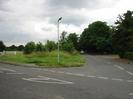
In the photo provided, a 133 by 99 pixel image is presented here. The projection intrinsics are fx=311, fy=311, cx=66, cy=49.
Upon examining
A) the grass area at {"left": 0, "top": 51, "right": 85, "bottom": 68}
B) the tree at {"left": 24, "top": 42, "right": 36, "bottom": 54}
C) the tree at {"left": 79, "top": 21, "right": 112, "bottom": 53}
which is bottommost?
the grass area at {"left": 0, "top": 51, "right": 85, "bottom": 68}

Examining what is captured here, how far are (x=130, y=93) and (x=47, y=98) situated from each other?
146 inches

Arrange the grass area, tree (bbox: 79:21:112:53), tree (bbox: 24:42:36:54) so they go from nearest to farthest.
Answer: the grass area
tree (bbox: 24:42:36:54)
tree (bbox: 79:21:112:53)

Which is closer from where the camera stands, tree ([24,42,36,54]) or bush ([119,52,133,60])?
bush ([119,52,133,60])

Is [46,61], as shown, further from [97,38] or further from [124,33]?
[97,38]

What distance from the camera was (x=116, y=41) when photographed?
59.6m

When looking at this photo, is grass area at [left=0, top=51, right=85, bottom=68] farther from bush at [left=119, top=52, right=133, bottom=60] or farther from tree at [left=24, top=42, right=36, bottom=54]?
tree at [left=24, top=42, right=36, bottom=54]

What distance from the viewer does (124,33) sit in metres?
57.0

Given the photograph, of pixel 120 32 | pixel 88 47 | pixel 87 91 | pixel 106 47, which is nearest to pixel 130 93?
pixel 87 91

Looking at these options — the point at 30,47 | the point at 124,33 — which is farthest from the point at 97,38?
the point at 124,33

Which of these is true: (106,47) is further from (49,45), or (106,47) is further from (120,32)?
(120,32)

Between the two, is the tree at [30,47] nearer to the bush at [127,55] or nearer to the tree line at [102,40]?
the tree line at [102,40]

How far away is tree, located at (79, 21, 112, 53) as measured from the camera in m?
103

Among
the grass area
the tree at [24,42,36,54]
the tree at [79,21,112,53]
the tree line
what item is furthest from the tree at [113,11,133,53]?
the tree at [79,21,112,53]

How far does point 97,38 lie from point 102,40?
322cm
